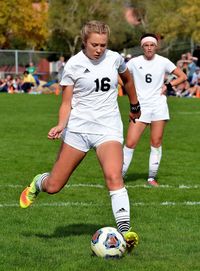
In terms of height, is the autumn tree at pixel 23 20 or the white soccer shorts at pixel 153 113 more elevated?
the white soccer shorts at pixel 153 113

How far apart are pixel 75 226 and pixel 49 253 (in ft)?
4.88

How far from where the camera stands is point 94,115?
819 centimetres

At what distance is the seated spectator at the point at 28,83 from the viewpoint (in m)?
50.2

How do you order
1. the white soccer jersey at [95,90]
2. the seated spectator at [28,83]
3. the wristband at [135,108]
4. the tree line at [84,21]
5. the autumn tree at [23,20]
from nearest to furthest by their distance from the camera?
the white soccer jersey at [95,90] < the wristband at [135,108] < the seated spectator at [28,83] < the autumn tree at [23,20] < the tree line at [84,21]

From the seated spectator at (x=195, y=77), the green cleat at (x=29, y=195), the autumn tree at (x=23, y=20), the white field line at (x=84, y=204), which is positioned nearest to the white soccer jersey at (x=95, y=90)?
the green cleat at (x=29, y=195)

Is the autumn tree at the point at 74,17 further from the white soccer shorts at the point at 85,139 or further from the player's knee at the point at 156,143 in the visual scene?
the white soccer shorts at the point at 85,139

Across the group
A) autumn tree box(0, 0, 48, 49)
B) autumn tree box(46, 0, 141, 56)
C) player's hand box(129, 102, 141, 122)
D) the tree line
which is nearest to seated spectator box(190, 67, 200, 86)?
the tree line

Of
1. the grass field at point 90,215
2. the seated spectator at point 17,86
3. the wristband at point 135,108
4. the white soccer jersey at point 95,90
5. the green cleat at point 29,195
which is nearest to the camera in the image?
the grass field at point 90,215

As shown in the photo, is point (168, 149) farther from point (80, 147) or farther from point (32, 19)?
point (32, 19)

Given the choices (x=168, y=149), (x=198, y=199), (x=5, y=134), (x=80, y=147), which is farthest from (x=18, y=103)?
(x=80, y=147)

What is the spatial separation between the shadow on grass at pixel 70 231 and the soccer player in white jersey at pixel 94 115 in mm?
713

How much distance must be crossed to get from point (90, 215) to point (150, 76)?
3.58m

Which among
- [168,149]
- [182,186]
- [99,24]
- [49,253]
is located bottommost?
[168,149]

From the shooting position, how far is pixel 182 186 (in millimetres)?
12508
